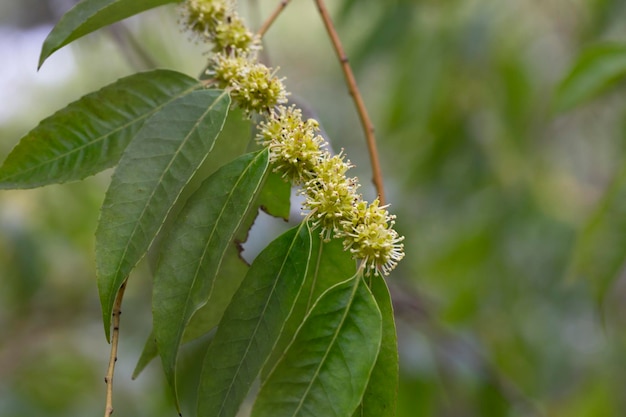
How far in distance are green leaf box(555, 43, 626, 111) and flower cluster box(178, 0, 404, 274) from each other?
79 centimetres

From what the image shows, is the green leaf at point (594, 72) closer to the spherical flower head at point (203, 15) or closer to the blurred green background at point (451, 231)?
the blurred green background at point (451, 231)

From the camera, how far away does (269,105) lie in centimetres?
90

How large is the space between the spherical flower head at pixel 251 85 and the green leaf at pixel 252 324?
0.61 feet

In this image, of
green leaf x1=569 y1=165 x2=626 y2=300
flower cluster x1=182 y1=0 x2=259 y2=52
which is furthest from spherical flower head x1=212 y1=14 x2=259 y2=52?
green leaf x1=569 y1=165 x2=626 y2=300

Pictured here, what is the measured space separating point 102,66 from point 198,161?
91.5 inches

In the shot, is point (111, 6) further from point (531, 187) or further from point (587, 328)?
point (587, 328)

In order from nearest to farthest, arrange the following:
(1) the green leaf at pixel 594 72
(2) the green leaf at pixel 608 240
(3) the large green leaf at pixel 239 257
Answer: (3) the large green leaf at pixel 239 257 < (2) the green leaf at pixel 608 240 < (1) the green leaf at pixel 594 72

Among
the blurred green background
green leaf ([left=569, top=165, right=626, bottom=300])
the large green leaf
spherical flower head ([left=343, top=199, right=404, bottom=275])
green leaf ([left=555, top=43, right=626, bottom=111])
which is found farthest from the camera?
the blurred green background

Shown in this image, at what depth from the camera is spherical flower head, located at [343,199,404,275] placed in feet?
2.64

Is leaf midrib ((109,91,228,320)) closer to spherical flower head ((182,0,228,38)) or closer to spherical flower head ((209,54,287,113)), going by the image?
spherical flower head ((209,54,287,113))

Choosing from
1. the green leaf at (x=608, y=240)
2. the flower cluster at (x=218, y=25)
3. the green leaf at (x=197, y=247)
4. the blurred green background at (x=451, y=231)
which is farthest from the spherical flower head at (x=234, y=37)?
the blurred green background at (x=451, y=231)

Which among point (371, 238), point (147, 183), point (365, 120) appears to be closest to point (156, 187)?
point (147, 183)

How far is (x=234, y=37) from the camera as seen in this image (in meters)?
0.97

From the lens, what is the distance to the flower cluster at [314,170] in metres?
0.81
